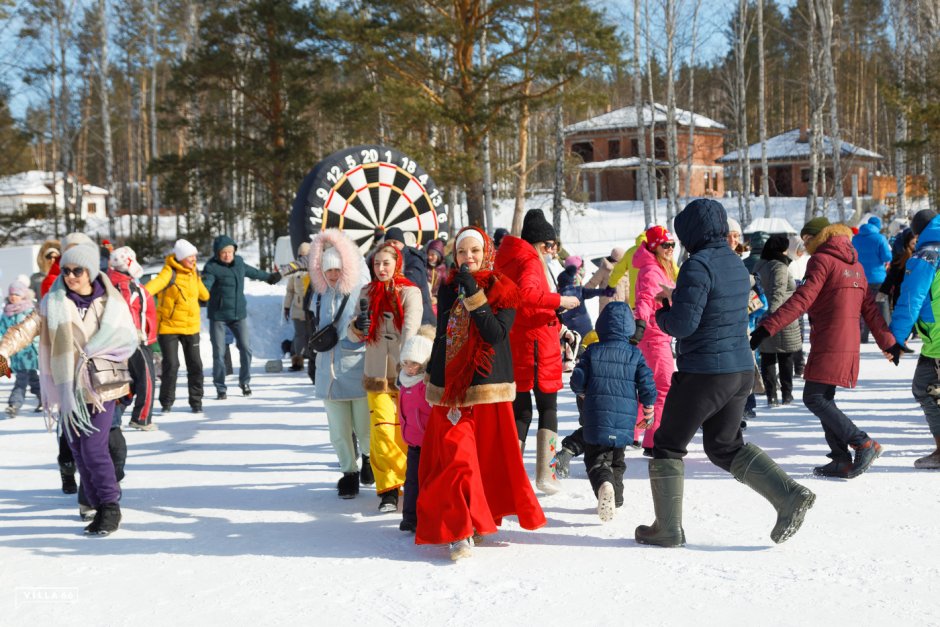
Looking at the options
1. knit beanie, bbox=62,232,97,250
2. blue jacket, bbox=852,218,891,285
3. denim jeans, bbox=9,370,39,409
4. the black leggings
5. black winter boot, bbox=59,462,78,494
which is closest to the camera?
the black leggings

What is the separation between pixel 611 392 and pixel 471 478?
4.01ft

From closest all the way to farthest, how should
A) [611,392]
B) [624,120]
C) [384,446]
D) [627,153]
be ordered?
1. [611,392]
2. [384,446]
3. [624,120]
4. [627,153]

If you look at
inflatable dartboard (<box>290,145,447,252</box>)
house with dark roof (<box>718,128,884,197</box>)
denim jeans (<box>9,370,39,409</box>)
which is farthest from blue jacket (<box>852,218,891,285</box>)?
house with dark roof (<box>718,128,884,197</box>)

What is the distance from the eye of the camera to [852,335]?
6.16 m

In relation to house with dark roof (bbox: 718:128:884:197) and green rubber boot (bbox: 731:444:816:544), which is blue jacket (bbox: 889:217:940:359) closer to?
green rubber boot (bbox: 731:444:816:544)

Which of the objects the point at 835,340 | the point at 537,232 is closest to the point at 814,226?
the point at 835,340

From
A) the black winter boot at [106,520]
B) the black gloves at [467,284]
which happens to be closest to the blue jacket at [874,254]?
the black gloves at [467,284]

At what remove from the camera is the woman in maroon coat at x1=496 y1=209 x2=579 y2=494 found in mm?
5574

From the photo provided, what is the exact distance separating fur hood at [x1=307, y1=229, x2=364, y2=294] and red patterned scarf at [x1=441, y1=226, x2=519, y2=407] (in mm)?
1355

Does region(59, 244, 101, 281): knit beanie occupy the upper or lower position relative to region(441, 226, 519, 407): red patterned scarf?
upper

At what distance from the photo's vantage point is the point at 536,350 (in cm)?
582

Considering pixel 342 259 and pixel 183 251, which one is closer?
pixel 342 259

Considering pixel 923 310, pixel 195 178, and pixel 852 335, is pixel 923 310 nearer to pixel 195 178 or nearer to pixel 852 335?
pixel 852 335

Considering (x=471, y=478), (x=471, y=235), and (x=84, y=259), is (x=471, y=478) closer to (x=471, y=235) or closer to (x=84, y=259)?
(x=471, y=235)
